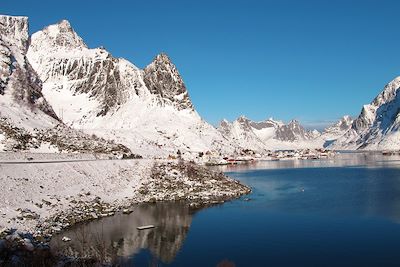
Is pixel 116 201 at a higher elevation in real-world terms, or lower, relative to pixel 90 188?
lower

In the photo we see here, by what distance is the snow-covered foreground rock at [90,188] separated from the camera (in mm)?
45625

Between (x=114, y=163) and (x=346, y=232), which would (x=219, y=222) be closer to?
(x=346, y=232)

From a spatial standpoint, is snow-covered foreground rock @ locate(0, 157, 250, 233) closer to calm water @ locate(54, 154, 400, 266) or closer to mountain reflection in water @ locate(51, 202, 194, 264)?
mountain reflection in water @ locate(51, 202, 194, 264)

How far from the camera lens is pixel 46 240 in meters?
39.3

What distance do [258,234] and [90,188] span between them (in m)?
27.8

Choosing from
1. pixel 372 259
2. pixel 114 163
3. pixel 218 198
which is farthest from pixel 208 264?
pixel 114 163

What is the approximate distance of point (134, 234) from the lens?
44281 millimetres

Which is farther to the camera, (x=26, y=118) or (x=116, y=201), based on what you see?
(x=26, y=118)

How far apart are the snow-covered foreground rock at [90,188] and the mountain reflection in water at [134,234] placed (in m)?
3.07

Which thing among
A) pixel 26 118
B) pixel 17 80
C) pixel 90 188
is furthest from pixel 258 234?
pixel 17 80

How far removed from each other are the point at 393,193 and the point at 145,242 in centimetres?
5200

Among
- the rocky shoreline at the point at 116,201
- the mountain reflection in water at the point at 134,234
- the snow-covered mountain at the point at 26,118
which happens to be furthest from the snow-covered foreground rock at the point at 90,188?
the snow-covered mountain at the point at 26,118

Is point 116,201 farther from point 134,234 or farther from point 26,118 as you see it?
point 26,118

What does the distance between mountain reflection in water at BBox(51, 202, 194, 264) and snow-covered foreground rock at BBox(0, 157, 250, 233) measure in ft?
10.1
